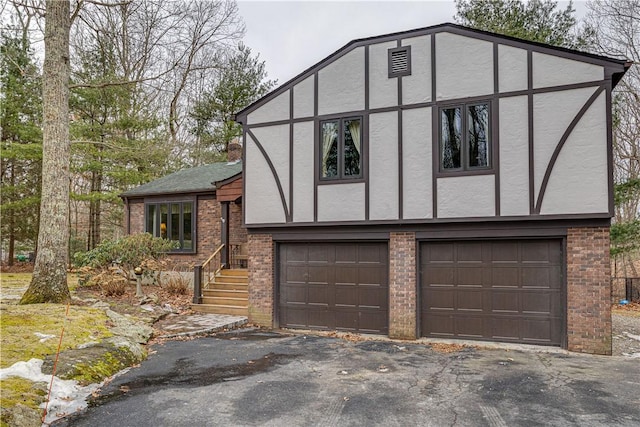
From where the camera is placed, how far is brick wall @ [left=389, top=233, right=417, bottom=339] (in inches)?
356

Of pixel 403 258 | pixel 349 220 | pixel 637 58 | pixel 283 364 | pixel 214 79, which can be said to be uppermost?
pixel 214 79

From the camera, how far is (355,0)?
1505 cm

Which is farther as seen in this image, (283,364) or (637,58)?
(637,58)

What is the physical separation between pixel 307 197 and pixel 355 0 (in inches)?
351

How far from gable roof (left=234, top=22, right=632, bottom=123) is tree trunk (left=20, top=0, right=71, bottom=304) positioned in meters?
4.33

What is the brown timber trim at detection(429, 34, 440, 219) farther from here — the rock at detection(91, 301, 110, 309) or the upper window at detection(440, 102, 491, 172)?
the rock at detection(91, 301, 110, 309)

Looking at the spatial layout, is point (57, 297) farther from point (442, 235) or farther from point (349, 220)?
point (442, 235)

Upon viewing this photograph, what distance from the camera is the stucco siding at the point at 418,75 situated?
9070mm

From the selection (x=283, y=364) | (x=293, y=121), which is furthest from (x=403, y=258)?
(x=293, y=121)

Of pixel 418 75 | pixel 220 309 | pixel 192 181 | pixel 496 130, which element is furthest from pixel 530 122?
pixel 192 181

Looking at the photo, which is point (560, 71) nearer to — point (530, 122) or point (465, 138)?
point (530, 122)

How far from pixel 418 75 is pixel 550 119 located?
9.12 feet

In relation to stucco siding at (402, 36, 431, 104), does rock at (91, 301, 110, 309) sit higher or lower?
lower

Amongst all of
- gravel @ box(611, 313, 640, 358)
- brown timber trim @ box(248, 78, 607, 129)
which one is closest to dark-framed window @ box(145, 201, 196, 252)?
brown timber trim @ box(248, 78, 607, 129)
